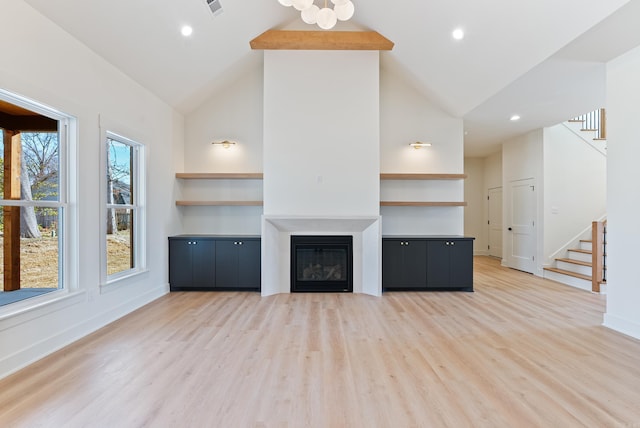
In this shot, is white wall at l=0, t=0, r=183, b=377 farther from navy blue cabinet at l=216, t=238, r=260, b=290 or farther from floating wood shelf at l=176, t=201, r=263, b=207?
navy blue cabinet at l=216, t=238, r=260, b=290

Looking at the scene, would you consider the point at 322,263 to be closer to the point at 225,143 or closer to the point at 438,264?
the point at 438,264

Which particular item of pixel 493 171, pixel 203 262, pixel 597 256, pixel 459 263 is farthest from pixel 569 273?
pixel 203 262

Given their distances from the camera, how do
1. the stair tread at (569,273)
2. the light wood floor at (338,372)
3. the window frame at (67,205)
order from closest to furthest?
the light wood floor at (338,372) < the window frame at (67,205) < the stair tread at (569,273)

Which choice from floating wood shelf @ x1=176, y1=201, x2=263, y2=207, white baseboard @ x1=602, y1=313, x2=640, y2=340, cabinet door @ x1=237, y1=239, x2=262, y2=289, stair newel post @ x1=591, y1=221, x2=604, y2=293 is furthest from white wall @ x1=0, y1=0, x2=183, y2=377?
stair newel post @ x1=591, y1=221, x2=604, y2=293

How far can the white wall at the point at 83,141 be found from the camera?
8.20 ft

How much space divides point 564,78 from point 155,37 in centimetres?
493

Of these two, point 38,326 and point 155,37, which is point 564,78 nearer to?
point 155,37

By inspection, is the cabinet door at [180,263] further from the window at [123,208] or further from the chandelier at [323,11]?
the chandelier at [323,11]

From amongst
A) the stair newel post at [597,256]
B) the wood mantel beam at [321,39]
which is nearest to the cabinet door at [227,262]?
the wood mantel beam at [321,39]

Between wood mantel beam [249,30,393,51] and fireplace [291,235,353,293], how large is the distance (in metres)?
2.96

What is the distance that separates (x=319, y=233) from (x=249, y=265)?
48.0 inches

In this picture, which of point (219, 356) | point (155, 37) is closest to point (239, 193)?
point (155, 37)

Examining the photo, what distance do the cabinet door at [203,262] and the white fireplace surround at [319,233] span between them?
88 cm

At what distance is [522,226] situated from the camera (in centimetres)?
675
